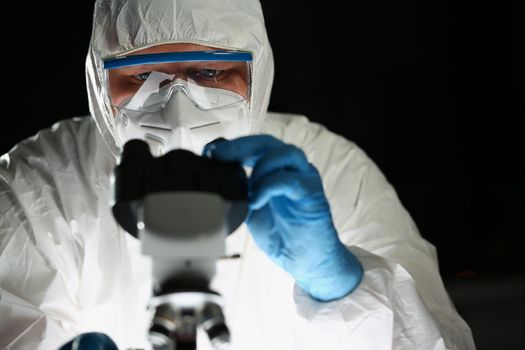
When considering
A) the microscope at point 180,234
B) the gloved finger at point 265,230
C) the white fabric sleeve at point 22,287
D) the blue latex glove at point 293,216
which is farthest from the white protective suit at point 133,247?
the microscope at point 180,234

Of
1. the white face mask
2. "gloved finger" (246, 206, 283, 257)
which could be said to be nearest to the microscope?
"gloved finger" (246, 206, 283, 257)

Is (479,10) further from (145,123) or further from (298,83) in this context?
(145,123)

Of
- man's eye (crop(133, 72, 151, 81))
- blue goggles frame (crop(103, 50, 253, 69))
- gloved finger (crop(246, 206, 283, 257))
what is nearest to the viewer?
gloved finger (crop(246, 206, 283, 257))

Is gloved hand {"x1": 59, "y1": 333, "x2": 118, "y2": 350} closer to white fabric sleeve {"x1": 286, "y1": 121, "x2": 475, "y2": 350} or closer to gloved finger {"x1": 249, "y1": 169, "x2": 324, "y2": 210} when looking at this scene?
gloved finger {"x1": 249, "y1": 169, "x2": 324, "y2": 210}

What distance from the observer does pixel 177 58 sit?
153 cm

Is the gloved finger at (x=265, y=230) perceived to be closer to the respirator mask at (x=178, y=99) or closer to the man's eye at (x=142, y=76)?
the respirator mask at (x=178, y=99)

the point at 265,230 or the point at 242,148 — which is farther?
the point at 265,230

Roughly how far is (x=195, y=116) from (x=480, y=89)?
45.7 inches

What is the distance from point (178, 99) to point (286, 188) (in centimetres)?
48

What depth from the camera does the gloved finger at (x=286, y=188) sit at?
1.14m

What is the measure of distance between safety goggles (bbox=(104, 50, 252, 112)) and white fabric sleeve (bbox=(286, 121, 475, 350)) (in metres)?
0.36

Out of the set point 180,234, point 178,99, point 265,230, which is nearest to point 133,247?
point 178,99

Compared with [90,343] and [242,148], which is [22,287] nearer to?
[90,343]

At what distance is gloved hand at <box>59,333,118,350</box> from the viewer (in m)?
1.06
